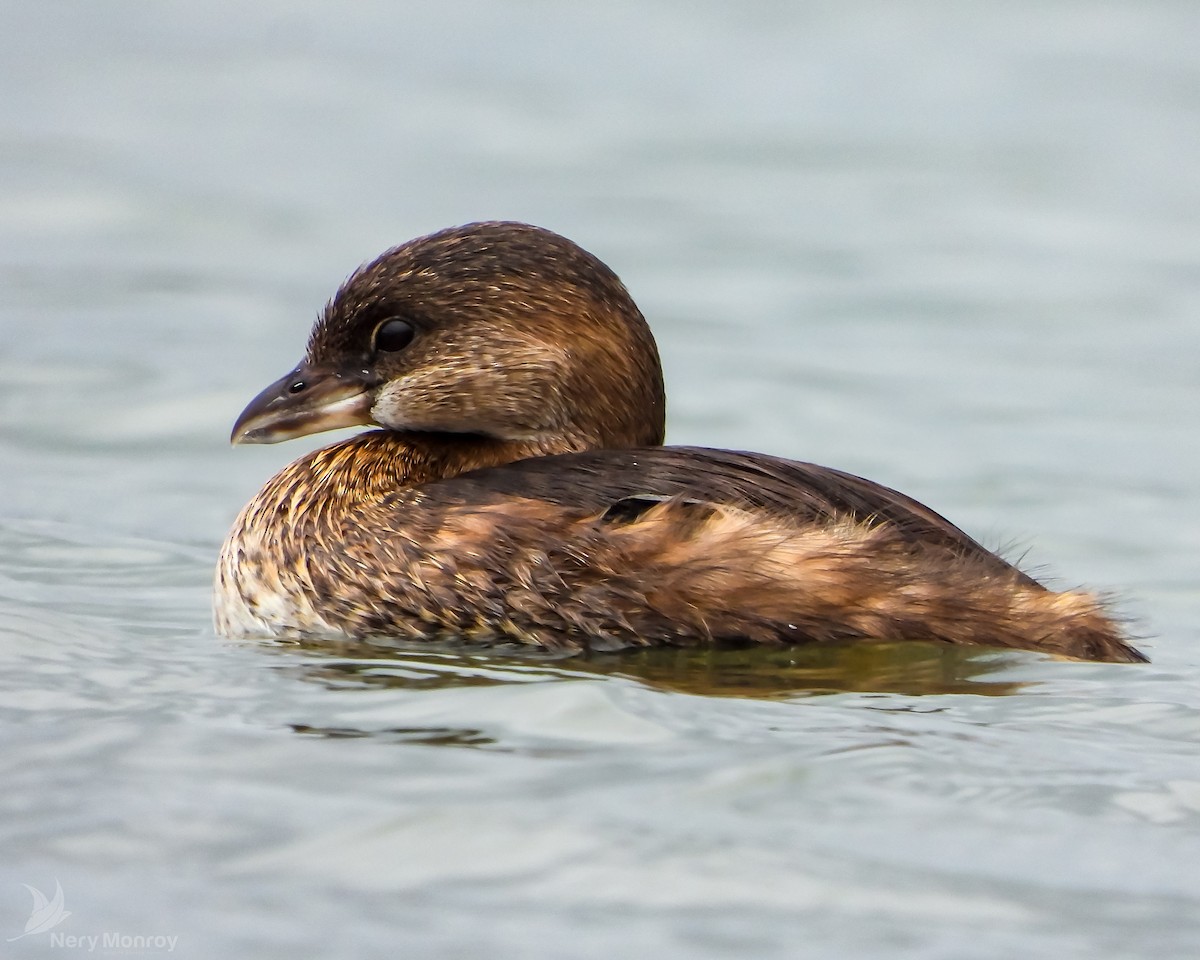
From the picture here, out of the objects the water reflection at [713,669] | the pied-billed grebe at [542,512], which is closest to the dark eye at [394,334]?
the pied-billed grebe at [542,512]

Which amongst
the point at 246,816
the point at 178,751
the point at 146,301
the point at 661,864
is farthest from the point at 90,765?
the point at 146,301

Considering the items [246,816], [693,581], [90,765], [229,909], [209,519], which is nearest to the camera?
[229,909]

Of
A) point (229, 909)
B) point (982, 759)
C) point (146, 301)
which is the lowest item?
point (229, 909)

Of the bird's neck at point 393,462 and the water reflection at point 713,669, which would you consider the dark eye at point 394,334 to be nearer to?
the bird's neck at point 393,462

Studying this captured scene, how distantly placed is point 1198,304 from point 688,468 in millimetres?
6151

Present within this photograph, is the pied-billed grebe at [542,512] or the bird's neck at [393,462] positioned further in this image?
the bird's neck at [393,462]

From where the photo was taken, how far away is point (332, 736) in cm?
530

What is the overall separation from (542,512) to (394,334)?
914 mm

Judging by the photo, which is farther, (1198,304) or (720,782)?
(1198,304)

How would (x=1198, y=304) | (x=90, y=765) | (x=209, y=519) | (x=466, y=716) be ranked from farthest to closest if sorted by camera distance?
1. (x=1198, y=304)
2. (x=209, y=519)
3. (x=466, y=716)
4. (x=90, y=765)

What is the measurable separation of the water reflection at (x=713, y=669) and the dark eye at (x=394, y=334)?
3.35 ft

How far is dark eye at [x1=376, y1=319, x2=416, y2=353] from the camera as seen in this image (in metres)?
6.78

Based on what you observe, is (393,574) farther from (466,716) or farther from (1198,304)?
(1198,304)

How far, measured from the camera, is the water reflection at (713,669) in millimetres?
5789
